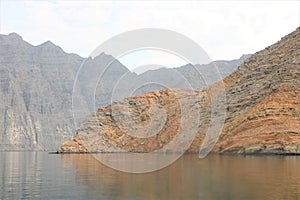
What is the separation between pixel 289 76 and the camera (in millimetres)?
147000

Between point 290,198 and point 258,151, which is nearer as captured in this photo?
point 290,198

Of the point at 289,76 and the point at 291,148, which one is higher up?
the point at 289,76

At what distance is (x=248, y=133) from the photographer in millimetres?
136625

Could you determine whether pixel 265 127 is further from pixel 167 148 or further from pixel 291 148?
pixel 167 148

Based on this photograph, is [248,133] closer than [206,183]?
No

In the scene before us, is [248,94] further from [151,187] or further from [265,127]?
[151,187]

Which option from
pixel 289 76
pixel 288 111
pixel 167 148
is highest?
pixel 289 76

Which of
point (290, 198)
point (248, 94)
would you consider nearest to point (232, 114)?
point (248, 94)

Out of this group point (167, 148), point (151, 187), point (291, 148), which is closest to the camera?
point (151, 187)

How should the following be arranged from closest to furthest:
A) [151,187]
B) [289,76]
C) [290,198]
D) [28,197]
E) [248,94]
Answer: [290,198] → [28,197] → [151,187] → [289,76] → [248,94]

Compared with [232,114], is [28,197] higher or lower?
lower

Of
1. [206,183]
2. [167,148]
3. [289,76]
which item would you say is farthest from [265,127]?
Answer: [206,183]

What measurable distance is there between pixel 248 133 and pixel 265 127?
6.75 meters

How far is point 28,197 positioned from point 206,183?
20.5m
